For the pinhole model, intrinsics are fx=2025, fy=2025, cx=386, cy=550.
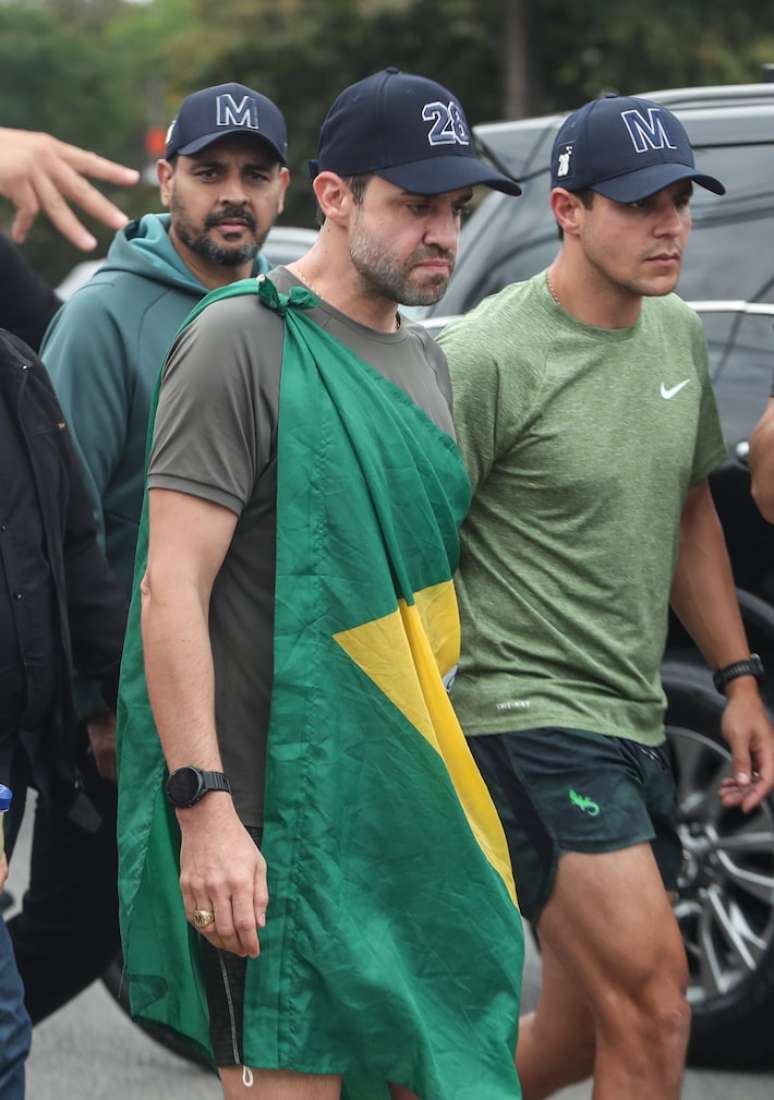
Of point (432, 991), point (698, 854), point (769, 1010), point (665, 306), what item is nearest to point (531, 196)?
point (665, 306)

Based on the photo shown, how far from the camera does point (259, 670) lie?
3.20 meters

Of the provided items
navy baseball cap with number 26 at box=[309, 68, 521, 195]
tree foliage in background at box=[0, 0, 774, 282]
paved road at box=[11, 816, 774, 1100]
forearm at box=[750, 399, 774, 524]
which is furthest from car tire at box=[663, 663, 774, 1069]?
tree foliage in background at box=[0, 0, 774, 282]

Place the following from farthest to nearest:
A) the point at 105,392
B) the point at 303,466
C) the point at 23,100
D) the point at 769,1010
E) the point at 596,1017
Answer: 1. the point at 23,100
2. the point at 769,1010
3. the point at 105,392
4. the point at 596,1017
5. the point at 303,466

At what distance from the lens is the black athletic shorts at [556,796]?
3.78 metres

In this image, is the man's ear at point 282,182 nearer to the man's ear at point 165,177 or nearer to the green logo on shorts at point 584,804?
the man's ear at point 165,177

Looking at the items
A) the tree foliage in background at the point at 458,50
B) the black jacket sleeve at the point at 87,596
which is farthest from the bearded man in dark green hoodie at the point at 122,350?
the tree foliage in background at the point at 458,50

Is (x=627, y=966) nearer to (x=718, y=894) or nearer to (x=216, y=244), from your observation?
(x=718, y=894)

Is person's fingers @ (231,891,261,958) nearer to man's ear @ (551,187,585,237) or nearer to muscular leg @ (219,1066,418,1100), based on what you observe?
muscular leg @ (219,1066,418,1100)

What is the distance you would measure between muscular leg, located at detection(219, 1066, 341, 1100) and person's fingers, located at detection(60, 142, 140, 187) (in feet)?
5.34

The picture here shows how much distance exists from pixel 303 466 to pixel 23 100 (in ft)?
261

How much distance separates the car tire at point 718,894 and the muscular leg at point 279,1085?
1816 mm

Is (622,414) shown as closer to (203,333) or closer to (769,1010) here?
(203,333)

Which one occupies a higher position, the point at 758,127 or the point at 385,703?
the point at 758,127

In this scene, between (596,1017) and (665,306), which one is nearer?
(596,1017)
